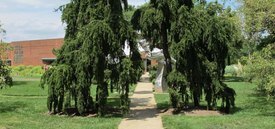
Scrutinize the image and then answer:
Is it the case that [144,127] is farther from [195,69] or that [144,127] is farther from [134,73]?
[195,69]

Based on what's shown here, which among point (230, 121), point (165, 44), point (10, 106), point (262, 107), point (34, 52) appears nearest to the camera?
point (230, 121)

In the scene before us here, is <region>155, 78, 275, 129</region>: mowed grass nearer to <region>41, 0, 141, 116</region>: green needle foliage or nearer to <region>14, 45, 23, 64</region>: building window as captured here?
<region>41, 0, 141, 116</region>: green needle foliage

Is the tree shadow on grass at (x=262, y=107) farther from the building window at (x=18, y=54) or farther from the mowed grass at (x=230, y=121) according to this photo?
the building window at (x=18, y=54)

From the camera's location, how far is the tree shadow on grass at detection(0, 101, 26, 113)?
19484 millimetres

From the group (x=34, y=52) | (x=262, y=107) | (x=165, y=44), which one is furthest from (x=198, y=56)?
(x=34, y=52)

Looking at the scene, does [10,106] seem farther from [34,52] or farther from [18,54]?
[18,54]

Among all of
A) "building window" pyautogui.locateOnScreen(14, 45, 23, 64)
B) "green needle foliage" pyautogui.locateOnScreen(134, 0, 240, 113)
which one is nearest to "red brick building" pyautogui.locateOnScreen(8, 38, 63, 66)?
"building window" pyautogui.locateOnScreen(14, 45, 23, 64)

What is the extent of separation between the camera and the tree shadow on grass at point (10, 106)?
63.9 ft

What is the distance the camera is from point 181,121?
15531 millimetres

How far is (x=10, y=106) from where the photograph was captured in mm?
21156

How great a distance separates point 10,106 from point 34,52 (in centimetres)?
7424

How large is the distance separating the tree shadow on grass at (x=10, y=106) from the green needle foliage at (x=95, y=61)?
2.81 meters

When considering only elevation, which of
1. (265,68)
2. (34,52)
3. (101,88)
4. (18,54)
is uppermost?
(34,52)

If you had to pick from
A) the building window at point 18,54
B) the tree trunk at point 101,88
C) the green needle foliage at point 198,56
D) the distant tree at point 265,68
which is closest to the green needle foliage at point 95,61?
the tree trunk at point 101,88
